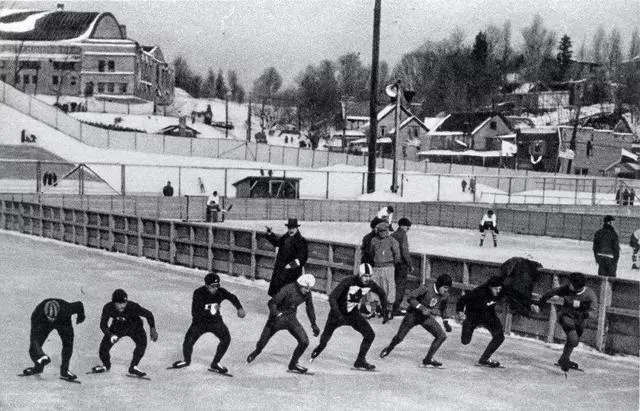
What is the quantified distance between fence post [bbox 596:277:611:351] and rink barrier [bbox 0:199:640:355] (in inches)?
0.6

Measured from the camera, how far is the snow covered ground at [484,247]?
24.3m

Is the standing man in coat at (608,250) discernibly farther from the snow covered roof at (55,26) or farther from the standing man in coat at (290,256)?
the snow covered roof at (55,26)

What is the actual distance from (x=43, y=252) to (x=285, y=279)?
12.7m

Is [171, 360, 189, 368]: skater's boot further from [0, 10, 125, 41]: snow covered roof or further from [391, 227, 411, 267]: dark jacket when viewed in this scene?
[0, 10, 125, 41]: snow covered roof

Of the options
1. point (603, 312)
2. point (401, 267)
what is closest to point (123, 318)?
point (401, 267)

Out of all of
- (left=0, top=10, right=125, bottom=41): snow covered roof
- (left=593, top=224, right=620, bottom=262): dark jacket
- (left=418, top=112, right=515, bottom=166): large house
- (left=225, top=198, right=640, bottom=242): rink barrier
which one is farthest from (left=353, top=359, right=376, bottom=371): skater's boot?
(left=0, top=10, right=125, bottom=41): snow covered roof

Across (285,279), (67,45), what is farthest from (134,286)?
(67,45)

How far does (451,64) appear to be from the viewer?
359ft

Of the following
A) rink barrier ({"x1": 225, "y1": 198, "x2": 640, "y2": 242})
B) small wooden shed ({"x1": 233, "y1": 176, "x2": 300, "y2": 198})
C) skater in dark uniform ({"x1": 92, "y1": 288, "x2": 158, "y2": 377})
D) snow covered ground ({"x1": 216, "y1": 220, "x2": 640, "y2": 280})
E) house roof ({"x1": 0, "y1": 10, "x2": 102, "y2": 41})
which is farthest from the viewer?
house roof ({"x1": 0, "y1": 10, "x2": 102, "y2": 41})

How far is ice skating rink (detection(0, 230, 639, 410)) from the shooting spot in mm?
8360

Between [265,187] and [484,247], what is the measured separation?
58.4 ft

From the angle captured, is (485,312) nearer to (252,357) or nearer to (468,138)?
(252,357)

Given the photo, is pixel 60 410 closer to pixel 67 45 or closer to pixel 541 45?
pixel 67 45

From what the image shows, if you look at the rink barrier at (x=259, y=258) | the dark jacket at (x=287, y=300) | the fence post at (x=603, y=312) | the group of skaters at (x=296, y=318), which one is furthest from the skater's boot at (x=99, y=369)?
the fence post at (x=603, y=312)
